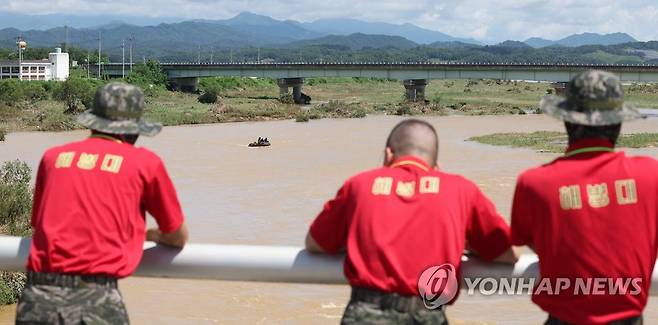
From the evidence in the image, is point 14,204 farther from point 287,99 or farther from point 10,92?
point 287,99

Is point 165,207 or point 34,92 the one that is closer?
point 165,207

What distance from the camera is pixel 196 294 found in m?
16.6

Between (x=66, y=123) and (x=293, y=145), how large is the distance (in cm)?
1803

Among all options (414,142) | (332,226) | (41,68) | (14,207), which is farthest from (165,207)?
(41,68)

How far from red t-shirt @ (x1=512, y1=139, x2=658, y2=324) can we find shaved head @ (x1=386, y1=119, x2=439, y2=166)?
374 millimetres

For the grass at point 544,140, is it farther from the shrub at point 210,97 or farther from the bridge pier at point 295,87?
the bridge pier at point 295,87

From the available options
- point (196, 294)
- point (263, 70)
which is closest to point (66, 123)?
point (263, 70)

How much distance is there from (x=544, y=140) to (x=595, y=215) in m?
45.3

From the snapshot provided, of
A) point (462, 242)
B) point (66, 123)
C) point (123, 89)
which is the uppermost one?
point (123, 89)

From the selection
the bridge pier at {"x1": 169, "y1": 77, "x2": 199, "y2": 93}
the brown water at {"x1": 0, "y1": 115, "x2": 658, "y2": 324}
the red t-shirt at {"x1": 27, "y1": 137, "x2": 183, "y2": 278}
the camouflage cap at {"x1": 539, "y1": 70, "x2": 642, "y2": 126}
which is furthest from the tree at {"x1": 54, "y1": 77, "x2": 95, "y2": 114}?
the camouflage cap at {"x1": 539, "y1": 70, "x2": 642, "y2": 126}

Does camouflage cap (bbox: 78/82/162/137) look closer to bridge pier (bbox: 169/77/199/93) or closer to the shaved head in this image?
the shaved head

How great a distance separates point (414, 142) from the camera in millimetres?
3684

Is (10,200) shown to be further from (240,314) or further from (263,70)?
(263,70)

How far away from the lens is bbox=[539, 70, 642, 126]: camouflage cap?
3.51 meters
